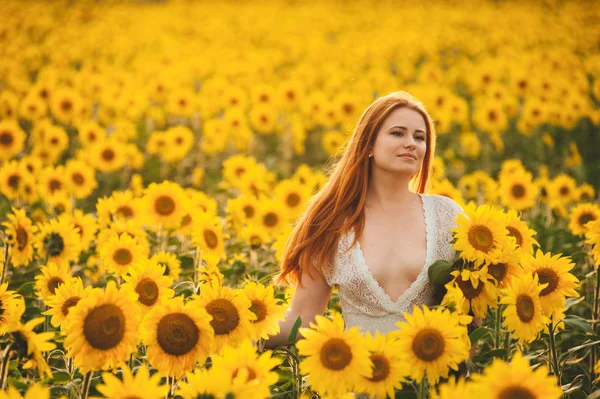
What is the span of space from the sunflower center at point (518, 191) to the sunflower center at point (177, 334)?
358cm

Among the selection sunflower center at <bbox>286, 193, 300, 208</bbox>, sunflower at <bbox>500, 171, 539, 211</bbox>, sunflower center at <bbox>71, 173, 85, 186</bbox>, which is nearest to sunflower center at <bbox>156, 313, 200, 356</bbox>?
sunflower center at <bbox>286, 193, 300, 208</bbox>

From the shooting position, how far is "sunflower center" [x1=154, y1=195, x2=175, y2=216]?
4.56m

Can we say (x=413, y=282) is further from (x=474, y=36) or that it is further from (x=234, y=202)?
(x=474, y=36)

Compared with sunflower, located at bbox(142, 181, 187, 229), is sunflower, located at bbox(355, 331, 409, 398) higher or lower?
lower

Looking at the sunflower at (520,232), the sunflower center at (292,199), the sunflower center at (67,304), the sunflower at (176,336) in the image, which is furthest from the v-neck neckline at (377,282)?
the sunflower center at (292,199)

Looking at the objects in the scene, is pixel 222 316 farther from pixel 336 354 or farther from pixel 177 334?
pixel 336 354

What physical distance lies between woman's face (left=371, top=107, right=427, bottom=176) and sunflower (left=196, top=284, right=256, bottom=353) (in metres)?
1.02

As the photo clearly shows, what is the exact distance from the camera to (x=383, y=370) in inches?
85.2

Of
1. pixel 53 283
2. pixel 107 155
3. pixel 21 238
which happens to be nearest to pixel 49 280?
pixel 53 283

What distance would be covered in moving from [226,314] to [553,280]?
1.40 metres

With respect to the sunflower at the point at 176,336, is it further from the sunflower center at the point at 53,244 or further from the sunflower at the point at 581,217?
the sunflower at the point at 581,217

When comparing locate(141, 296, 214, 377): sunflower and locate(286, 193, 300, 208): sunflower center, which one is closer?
locate(141, 296, 214, 377): sunflower

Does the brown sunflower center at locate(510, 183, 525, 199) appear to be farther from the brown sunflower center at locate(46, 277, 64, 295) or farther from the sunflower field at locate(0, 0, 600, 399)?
the brown sunflower center at locate(46, 277, 64, 295)

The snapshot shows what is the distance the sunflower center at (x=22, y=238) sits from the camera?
371cm
